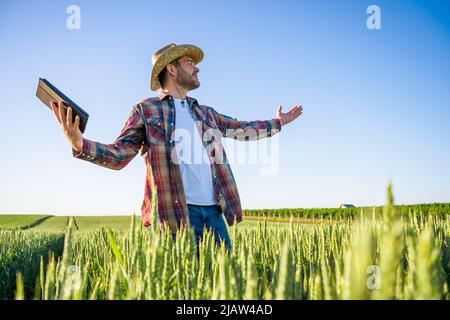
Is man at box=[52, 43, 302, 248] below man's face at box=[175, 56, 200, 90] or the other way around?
below

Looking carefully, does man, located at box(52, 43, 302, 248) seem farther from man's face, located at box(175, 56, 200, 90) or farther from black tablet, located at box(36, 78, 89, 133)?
black tablet, located at box(36, 78, 89, 133)

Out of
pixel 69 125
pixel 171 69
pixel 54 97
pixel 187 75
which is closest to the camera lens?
pixel 54 97

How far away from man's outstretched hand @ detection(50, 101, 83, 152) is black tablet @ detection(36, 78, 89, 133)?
0.08 ft

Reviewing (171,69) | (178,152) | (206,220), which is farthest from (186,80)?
(206,220)

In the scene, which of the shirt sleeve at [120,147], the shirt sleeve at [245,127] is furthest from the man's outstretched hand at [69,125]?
the shirt sleeve at [245,127]

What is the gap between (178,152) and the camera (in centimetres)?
332

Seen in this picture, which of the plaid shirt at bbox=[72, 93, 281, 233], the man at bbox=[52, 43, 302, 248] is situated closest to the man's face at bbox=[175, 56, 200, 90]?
the man at bbox=[52, 43, 302, 248]

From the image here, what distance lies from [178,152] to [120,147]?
1.60 ft

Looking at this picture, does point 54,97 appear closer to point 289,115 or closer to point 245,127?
point 245,127

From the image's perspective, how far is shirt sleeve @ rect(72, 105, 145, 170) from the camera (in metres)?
2.74

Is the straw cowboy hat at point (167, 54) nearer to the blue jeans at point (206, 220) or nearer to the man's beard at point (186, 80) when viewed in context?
the man's beard at point (186, 80)

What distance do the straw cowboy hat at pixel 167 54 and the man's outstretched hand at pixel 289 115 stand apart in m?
1.03

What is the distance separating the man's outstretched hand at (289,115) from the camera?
4039 mm
